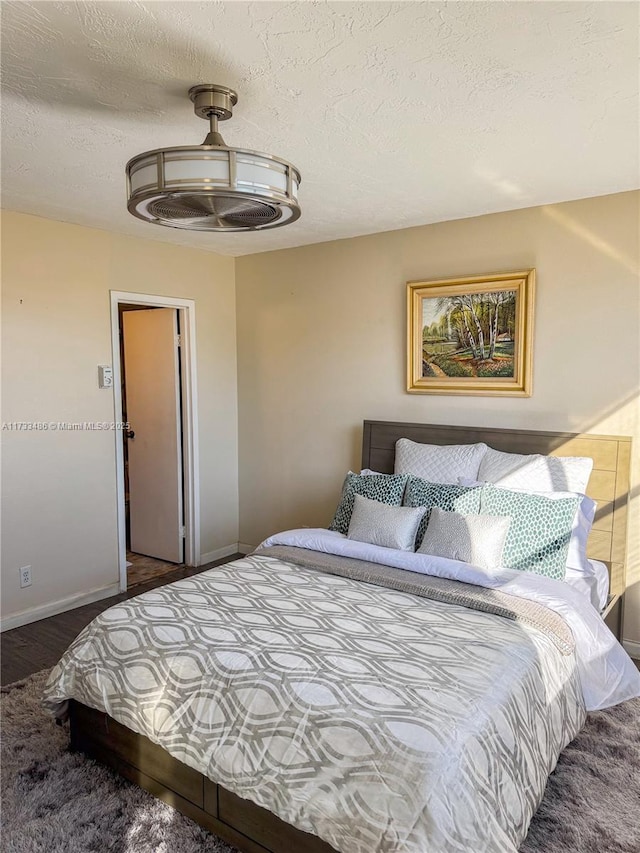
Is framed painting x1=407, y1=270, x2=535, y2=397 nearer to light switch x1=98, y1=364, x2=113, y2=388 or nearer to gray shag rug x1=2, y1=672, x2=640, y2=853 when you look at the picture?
gray shag rug x1=2, y1=672, x2=640, y2=853

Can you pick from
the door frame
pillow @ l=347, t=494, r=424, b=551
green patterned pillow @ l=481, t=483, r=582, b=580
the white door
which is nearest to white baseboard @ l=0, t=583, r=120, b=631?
the door frame

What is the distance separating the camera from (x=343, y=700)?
1762 millimetres

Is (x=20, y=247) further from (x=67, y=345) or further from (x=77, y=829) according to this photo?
(x=77, y=829)

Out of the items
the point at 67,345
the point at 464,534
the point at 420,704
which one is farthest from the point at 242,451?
the point at 420,704

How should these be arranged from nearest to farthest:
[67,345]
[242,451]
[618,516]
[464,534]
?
1. [464,534]
2. [618,516]
3. [67,345]
4. [242,451]

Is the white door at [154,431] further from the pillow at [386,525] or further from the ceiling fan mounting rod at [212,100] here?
the ceiling fan mounting rod at [212,100]

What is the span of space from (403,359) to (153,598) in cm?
228

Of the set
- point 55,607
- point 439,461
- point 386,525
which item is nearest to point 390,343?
point 439,461

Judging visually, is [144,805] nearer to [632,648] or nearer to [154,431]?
[632,648]

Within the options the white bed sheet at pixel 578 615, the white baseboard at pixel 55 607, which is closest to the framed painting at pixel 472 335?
the white bed sheet at pixel 578 615

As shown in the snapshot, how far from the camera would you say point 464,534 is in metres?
2.78

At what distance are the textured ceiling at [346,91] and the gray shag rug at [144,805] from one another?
2516mm

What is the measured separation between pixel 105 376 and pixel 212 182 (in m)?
2.59

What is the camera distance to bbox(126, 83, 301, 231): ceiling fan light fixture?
167 cm
